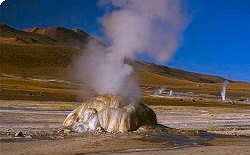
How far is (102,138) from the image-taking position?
19.2 m

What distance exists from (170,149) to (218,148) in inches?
63.9

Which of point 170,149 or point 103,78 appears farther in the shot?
point 103,78

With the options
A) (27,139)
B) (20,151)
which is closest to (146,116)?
(27,139)

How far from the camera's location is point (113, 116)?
72.2 ft

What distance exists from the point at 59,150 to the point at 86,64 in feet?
33.9

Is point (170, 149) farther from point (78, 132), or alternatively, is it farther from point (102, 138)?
point (78, 132)

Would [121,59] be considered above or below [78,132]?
above

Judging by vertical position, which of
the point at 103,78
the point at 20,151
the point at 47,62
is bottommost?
the point at 20,151

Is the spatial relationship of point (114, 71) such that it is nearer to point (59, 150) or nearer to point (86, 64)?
point (86, 64)

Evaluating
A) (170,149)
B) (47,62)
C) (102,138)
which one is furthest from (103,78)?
(47,62)

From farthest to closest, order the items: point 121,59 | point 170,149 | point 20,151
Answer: point 121,59 < point 170,149 < point 20,151

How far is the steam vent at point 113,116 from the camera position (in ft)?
71.8

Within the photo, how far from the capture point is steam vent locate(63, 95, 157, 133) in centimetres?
2189

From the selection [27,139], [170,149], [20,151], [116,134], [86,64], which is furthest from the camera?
[86,64]
